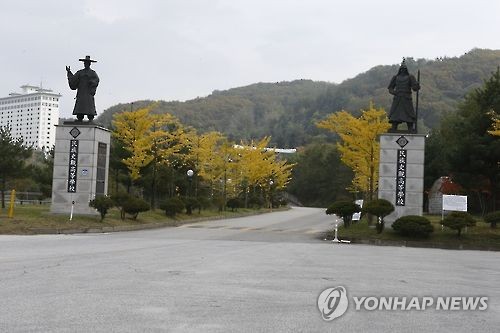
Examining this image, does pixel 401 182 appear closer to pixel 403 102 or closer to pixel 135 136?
pixel 403 102

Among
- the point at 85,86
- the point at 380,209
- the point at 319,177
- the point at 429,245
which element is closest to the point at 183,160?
the point at 85,86

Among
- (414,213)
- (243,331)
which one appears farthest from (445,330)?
(414,213)

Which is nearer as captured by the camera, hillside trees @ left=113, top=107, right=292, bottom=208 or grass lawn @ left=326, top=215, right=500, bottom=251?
grass lawn @ left=326, top=215, right=500, bottom=251

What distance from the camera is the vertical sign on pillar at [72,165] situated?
25719 mm

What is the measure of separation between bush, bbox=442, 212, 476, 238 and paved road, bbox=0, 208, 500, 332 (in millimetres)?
7375

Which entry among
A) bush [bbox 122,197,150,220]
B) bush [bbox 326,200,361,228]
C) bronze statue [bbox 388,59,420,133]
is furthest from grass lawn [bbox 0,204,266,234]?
bronze statue [bbox 388,59,420,133]

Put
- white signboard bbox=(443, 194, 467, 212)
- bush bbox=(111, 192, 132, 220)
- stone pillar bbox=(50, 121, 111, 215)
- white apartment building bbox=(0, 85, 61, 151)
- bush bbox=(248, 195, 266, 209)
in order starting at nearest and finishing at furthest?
white signboard bbox=(443, 194, 467, 212)
stone pillar bbox=(50, 121, 111, 215)
bush bbox=(111, 192, 132, 220)
bush bbox=(248, 195, 266, 209)
white apartment building bbox=(0, 85, 61, 151)

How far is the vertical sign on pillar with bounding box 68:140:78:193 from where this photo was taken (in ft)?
84.4

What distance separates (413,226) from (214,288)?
48.7 feet

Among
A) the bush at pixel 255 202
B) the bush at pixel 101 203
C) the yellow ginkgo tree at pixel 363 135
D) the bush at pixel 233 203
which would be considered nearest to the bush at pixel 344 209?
the yellow ginkgo tree at pixel 363 135

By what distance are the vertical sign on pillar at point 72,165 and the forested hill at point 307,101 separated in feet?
248

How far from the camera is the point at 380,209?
2322 centimetres

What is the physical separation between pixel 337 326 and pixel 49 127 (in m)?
116

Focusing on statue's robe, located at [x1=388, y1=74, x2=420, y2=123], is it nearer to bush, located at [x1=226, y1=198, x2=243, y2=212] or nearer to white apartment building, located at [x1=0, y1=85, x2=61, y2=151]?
bush, located at [x1=226, y1=198, x2=243, y2=212]
